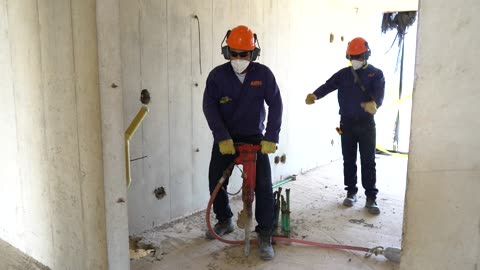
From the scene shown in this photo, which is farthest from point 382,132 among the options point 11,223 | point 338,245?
point 11,223

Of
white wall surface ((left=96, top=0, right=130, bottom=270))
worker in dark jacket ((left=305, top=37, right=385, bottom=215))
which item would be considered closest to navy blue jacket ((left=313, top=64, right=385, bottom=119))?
worker in dark jacket ((left=305, top=37, right=385, bottom=215))

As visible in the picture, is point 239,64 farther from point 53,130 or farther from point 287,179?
point 287,179

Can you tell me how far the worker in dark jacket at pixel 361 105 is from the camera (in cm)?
310

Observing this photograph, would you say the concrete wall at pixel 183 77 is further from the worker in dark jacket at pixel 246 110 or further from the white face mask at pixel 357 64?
the white face mask at pixel 357 64

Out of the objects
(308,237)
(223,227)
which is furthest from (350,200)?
(223,227)

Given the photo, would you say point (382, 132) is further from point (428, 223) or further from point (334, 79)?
point (428, 223)

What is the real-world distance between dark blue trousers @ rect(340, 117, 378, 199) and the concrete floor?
0.27 metres

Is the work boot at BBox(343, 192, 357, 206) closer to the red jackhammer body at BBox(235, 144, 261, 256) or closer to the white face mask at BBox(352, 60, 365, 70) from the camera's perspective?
the white face mask at BBox(352, 60, 365, 70)

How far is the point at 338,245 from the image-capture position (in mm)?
2494

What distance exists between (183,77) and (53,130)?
1.19 meters

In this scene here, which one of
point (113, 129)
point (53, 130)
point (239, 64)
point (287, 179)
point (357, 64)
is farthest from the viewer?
point (287, 179)

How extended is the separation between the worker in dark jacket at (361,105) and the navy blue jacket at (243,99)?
41.0 inches

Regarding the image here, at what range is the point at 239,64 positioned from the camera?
2.36 m

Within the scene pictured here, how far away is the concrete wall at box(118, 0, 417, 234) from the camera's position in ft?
8.36
